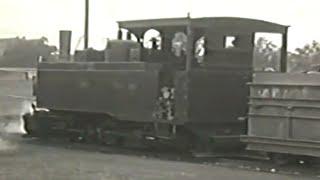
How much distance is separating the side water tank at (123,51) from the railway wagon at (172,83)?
0.02 metres

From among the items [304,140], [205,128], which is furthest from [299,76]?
[205,128]

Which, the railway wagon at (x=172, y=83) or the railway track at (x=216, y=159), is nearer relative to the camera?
the railway track at (x=216, y=159)

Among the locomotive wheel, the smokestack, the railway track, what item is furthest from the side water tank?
the locomotive wheel

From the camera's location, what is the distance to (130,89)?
54.8 feet

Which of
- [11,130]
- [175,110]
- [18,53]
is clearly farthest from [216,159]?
[18,53]

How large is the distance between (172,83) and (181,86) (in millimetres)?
305

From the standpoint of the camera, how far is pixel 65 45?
2073cm

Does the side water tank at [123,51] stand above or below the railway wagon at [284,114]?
above

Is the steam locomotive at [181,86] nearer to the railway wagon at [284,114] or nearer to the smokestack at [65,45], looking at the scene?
the railway wagon at [284,114]

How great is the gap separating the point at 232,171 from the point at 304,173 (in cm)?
123

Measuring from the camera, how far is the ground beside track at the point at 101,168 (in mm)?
12008

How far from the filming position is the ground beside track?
39.4 ft

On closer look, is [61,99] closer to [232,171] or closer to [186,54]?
[186,54]

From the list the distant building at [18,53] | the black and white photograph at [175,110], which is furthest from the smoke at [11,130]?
the distant building at [18,53]
